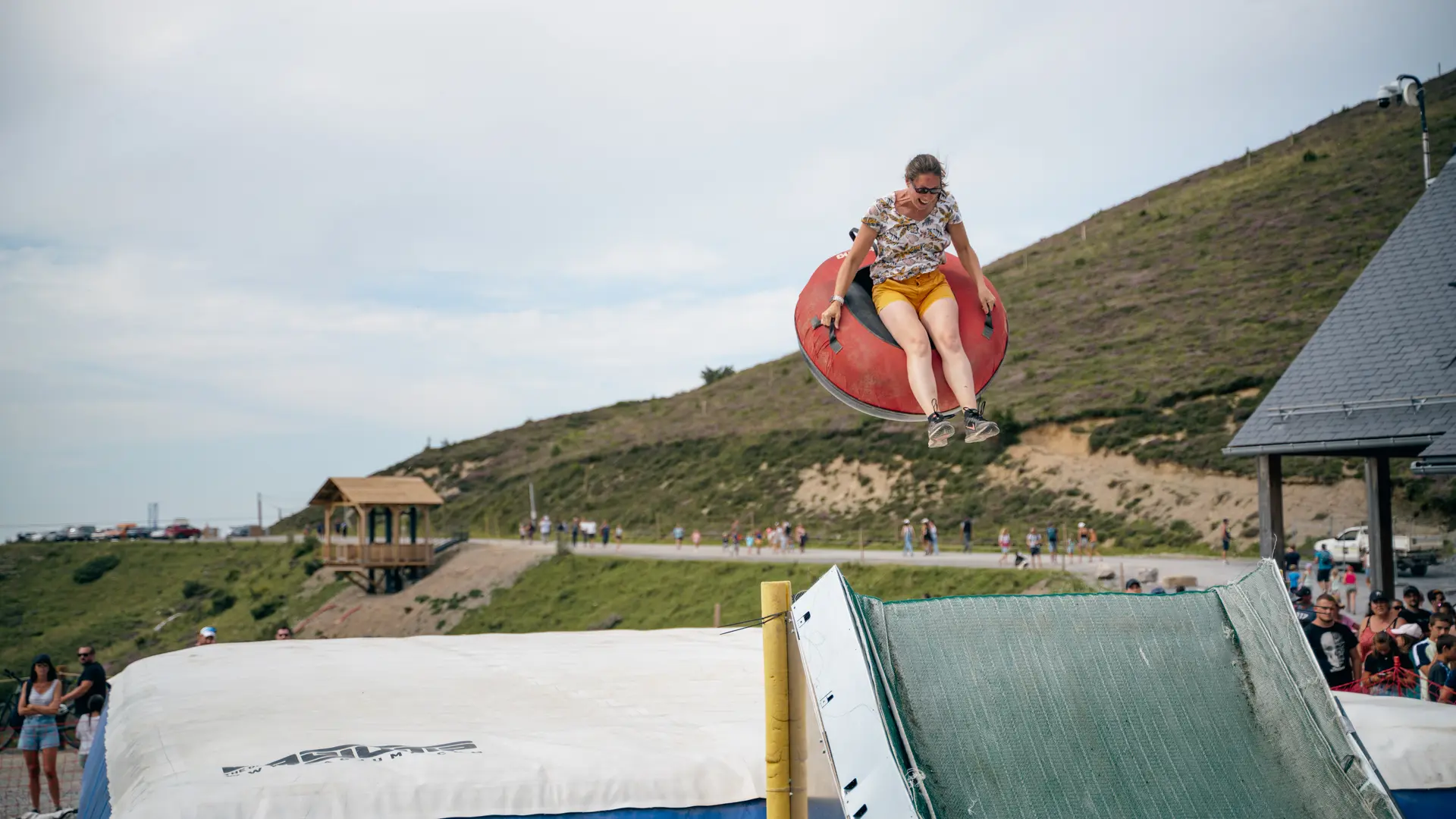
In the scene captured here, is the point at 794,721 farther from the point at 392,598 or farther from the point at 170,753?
the point at 392,598

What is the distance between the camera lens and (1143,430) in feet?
151

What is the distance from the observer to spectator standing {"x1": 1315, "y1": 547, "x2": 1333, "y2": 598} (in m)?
27.2

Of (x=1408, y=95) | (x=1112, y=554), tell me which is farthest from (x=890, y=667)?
(x=1112, y=554)

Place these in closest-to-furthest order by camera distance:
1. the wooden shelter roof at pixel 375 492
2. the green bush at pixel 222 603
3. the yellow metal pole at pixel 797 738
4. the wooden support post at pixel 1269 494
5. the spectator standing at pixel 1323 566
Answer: the yellow metal pole at pixel 797 738, the wooden support post at pixel 1269 494, the spectator standing at pixel 1323 566, the wooden shelter roof at pixel 375 492, the green bush at pixel 222 603

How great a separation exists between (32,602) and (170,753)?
6698 cm

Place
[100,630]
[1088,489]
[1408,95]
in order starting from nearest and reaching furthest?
[1408,95]
[1088,489]
[100,630]

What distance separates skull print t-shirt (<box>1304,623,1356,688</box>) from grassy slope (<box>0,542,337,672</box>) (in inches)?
1735

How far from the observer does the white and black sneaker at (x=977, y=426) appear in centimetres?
553

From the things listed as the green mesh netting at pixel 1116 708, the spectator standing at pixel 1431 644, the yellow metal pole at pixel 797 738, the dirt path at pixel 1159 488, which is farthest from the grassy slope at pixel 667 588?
the yellow metal pole at pixel 797 738

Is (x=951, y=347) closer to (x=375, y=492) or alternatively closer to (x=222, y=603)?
(x=375, y=492)

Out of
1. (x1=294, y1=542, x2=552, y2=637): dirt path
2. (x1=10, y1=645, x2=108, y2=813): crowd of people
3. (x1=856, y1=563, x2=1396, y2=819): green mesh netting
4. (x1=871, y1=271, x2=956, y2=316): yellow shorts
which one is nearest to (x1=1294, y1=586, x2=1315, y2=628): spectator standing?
(x1=871, y1=271, x2=956, y2=316): yellow shorts

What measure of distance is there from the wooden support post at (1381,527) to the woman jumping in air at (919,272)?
12.4 m

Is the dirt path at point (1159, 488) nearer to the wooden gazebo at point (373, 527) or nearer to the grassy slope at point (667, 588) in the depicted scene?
the grassy slope at point (667, 588)

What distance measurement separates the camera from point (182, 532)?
77.4 metres
